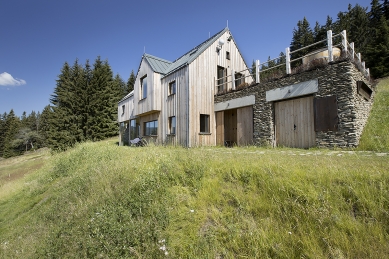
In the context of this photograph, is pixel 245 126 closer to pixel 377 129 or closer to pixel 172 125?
pixel 172 125

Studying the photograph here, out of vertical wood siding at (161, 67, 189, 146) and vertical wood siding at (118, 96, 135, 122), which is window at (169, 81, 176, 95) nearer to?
vertical wood siding at (161, 67, 189, 146)

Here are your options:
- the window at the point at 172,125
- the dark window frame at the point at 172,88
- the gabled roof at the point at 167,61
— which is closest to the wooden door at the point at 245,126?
the window at the point at 172,125

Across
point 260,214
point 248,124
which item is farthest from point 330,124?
point 260,214

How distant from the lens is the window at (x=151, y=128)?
15923mm

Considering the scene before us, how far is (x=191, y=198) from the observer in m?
3.64

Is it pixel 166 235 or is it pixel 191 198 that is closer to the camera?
pixel 166 235

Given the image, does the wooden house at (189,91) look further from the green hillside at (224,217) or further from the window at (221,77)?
the green hillside at (224,217)

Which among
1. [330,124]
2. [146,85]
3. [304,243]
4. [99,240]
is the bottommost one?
[99,240]

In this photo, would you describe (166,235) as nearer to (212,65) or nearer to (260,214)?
(260,214)

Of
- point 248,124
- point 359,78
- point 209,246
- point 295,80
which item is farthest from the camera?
point 248,124

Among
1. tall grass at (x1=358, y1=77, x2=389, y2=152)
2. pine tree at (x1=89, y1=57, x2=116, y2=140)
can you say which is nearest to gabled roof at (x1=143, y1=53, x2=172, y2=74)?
tall grass at (x1=358, y1=77, x2=389, y2=152)

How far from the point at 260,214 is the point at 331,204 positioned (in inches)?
41.0

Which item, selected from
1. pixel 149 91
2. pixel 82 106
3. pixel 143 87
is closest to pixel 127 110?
pixel 143 87

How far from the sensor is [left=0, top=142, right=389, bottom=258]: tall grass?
7.70ft
